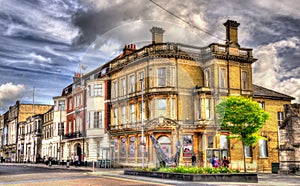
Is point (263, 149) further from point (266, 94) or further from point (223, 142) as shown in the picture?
point (266, 94)

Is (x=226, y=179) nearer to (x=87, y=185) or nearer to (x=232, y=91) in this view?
(x=87, y=185)

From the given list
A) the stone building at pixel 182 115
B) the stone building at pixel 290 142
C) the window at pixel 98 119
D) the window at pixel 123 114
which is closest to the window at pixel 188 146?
the stone building at pixel 182 115

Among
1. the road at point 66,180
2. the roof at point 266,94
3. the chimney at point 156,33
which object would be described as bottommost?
the road at point 66,180


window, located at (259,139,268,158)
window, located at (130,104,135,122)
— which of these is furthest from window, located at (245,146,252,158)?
window, located at (130,104,135,122)

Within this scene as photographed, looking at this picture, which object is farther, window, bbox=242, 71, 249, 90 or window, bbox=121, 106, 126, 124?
window, bbox=242, 71, 249, 90

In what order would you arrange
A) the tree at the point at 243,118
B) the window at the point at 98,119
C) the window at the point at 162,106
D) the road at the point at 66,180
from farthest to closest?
the window at the point at 98,119, the window at the point at 162,106, the tree at the point at 243,118, the road at the point at 66,180

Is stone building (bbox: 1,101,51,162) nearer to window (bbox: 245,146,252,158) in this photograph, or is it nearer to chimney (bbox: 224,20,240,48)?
chimney (bbox: 224,20,240,48)

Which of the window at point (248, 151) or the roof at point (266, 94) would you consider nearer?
the window at point (248, 151)

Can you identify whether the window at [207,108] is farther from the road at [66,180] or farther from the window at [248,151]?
the road at [66,180]

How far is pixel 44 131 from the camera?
82.0 metres

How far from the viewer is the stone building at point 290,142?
33.4 metres

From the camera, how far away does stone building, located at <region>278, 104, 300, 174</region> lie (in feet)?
109

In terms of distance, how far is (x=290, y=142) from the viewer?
3431 cm

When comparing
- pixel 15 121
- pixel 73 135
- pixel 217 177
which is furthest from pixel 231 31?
pixel 15 121
